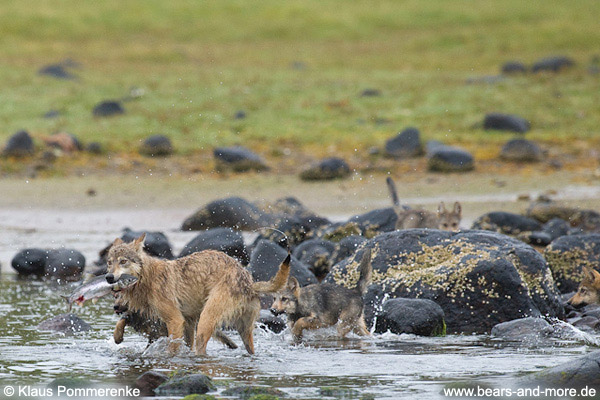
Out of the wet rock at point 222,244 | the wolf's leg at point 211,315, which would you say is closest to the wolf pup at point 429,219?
the wet rock at point 222,244

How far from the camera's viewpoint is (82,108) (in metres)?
34.7

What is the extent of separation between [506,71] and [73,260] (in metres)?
35.7

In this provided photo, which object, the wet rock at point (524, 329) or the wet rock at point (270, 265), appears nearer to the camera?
the wet rock at point (524, 329)

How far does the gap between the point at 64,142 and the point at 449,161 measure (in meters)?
10.9

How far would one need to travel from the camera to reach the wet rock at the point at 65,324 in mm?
10289

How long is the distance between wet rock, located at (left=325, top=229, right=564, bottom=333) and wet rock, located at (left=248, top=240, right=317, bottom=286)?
741 mm

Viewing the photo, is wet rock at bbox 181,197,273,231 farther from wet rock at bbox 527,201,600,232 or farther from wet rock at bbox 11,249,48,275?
wet rock at bbox 527,201,600,232

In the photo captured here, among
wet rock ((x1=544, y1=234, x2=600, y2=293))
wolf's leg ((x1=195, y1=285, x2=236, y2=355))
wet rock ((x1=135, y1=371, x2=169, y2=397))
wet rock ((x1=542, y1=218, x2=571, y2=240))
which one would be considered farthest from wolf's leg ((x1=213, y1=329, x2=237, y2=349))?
wet rock ((x1=542, y1=218, x2=571, y2=240))

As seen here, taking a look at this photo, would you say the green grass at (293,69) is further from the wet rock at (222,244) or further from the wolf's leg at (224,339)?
the wolf's leg at (224,339)

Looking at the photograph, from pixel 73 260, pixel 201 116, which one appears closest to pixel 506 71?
pixel 201 116

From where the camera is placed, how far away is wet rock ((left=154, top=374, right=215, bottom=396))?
7332 mm

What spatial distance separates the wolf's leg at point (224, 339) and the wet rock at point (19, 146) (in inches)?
707

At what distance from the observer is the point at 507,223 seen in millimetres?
16266

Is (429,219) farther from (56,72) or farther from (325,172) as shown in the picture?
(56,72)
